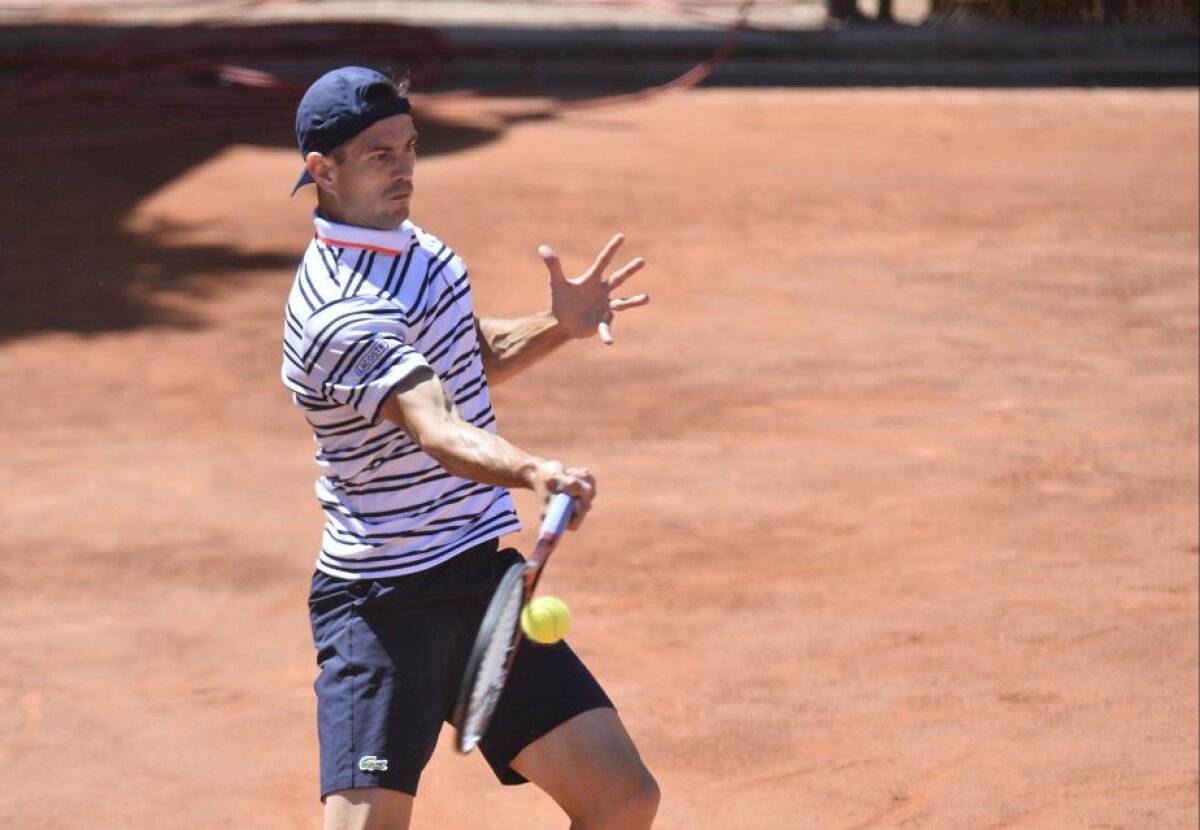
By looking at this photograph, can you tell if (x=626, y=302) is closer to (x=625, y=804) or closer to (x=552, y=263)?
(x=552, y=263)

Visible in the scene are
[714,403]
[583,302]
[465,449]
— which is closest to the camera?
[465,449]

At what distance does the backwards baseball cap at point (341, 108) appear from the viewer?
3.79 meters

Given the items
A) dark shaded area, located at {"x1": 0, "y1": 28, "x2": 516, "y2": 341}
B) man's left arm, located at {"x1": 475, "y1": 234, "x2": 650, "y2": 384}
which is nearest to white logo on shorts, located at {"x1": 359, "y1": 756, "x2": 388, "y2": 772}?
man's left arm, located at {"x1": 475, "y1": 234, "x2": 650, "y2": 384}

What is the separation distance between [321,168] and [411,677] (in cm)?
109

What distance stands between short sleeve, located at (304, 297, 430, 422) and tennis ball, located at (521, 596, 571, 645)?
495mm

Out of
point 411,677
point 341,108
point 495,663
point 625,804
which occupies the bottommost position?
point 625,804

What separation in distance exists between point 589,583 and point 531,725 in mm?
3365

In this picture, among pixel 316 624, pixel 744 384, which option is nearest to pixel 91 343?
pixel 744 384

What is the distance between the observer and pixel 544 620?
3.69m

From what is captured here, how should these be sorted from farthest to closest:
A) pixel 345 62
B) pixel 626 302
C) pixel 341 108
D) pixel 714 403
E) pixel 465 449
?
1. pixel 345 62
2. pixel 714 403
3. pixel 626 302
4. pixel 341 108
5. pixel 465 449

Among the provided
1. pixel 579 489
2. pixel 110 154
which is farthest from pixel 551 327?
pixel 110 154

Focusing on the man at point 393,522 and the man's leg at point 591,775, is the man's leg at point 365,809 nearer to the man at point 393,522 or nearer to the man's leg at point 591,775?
the man at point 393,522

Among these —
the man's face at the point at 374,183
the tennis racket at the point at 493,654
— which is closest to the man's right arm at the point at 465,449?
the tennis racket at the point at 493,654

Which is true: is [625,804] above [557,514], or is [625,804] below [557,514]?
below
